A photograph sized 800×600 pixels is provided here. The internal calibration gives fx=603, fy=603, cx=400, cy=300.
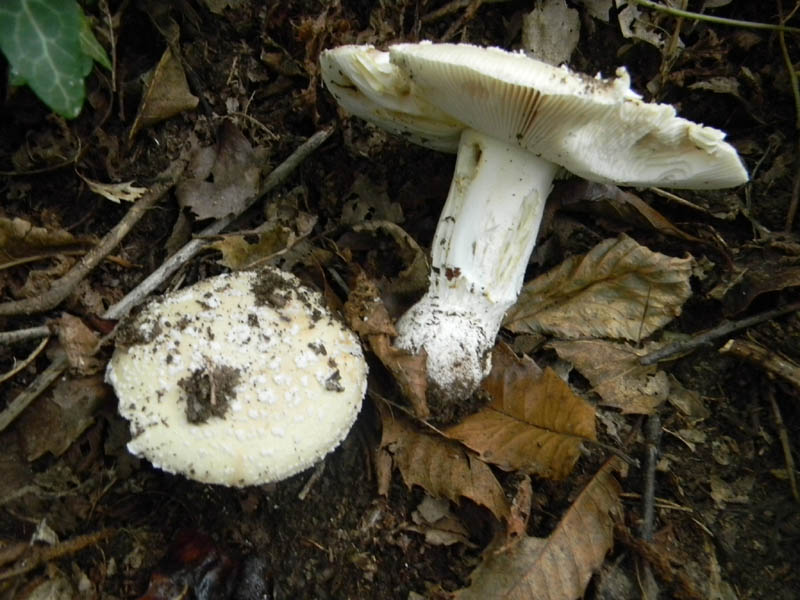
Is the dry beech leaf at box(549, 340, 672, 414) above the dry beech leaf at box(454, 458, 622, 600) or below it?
above

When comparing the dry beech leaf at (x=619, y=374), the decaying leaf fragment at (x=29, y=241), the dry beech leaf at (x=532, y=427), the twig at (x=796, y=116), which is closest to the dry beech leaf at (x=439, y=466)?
the dry beech leaf at (x=532, y=427)

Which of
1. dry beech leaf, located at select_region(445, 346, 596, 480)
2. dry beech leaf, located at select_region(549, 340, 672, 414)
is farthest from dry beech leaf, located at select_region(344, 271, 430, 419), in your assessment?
dry beech leaf, located at select_region(549, 340, 672, 414)

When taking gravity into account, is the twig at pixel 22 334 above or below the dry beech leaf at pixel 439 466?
above

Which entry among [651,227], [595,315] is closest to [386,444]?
[595,315]

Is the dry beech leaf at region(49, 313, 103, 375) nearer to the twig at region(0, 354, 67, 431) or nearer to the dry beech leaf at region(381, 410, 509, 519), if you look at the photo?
the twig at region(0, 354, 67, 431)

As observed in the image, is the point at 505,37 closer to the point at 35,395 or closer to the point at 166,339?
the point at 166,339

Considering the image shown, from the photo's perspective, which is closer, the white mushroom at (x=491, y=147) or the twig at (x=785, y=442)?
the white mushroom at (x=491, y=147)

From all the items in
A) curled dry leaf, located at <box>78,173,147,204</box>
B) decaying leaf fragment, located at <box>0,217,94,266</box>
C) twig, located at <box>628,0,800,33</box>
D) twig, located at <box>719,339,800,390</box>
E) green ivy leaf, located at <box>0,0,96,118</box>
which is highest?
twig, located at <box>628,0,800,33</box>

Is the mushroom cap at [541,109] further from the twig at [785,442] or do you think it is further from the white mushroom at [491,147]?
the twig at [785,442]

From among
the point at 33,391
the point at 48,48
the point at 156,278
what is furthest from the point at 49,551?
the point at 48,48
